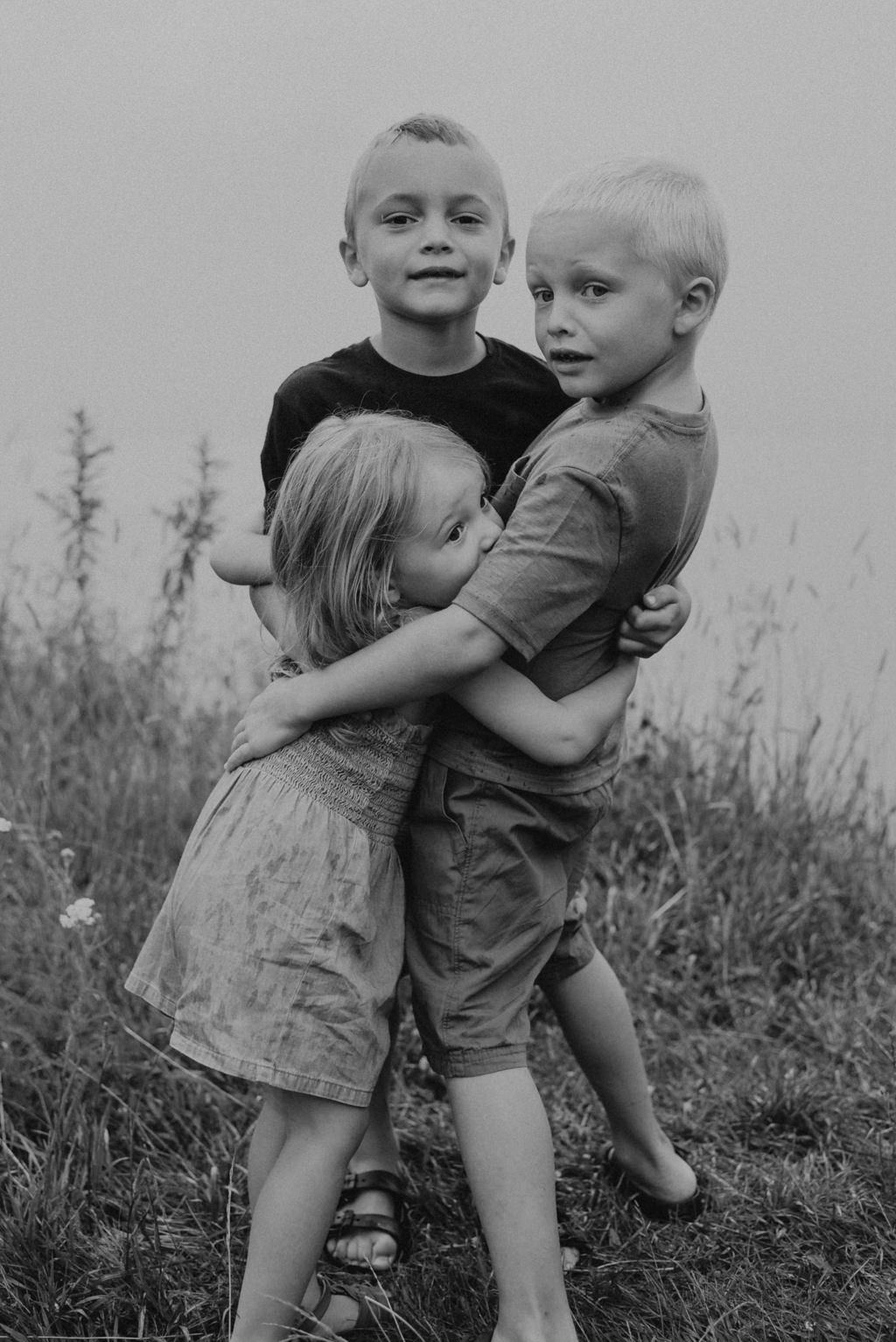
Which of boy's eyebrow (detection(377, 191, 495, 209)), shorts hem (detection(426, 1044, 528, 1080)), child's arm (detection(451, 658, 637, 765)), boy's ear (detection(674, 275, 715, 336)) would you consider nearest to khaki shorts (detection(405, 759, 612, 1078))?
shorts hem (detection(426, 1044, 528, 1080))

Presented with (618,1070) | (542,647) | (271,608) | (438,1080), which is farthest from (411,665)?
(438,1080)

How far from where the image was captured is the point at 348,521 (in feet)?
6.58

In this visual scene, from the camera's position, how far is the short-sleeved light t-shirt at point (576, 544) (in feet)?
6.42

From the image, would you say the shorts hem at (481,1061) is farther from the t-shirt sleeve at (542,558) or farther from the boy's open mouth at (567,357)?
the boy's open mouth at (567,357)

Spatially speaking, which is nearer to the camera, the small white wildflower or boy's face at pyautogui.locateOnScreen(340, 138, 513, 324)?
boy's face at pyautogui.locateOnScreen(340, 138, 513, 324)

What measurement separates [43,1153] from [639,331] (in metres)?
1.69

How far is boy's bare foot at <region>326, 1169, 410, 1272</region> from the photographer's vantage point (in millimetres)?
2498

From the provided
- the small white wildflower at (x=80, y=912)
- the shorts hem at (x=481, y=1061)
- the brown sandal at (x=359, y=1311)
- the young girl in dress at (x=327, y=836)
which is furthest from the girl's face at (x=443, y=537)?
the brown sandal at (x=359, y=1311)

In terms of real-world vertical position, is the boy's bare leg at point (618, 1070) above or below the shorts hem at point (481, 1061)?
below

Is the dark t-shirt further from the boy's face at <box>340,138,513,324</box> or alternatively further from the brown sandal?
the brown sandal

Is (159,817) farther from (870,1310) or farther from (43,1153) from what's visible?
(870,1310)

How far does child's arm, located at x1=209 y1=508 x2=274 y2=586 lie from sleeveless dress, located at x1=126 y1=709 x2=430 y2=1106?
303 mm

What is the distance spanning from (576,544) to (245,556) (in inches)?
22.8

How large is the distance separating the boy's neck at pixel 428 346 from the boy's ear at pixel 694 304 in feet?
1.37
